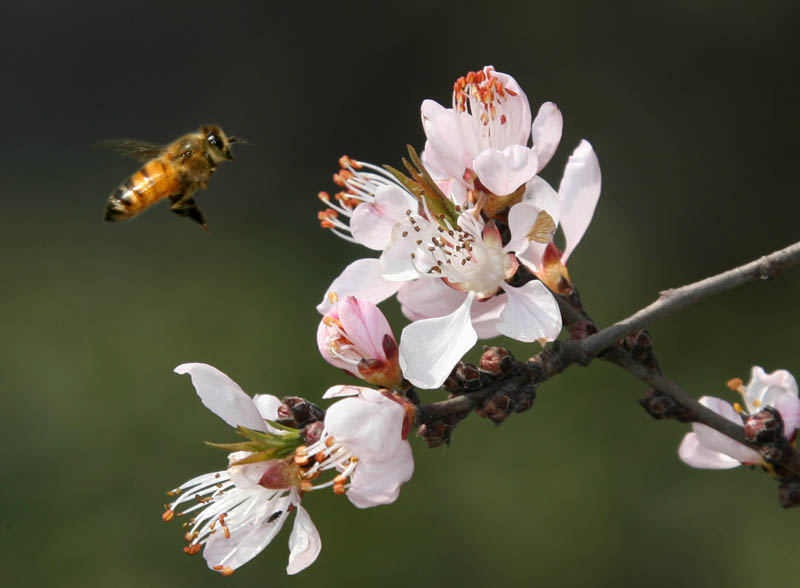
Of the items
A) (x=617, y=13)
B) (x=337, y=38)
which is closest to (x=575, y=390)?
(x=617, y=13)

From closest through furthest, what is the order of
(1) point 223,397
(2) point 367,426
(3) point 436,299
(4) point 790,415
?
(2) point 367,426
(1) point 223,397
(3) point 436,299
(4) point 790,415

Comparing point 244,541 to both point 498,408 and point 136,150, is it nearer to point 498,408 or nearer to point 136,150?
point 498,408

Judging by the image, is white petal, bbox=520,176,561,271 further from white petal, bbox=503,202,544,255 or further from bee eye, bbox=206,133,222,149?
bee eye, bbox=206,133,222,149

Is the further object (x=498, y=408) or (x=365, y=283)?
(x=365, y=283)

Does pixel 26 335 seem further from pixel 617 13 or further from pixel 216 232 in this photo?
pixel 617 13

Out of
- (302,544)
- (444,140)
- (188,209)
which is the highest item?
(188,209)

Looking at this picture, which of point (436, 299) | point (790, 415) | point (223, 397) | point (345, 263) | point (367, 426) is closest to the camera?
point (367, 426)

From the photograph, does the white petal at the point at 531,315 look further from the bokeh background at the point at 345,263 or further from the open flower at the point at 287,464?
the bokeh background at the point at 345,263

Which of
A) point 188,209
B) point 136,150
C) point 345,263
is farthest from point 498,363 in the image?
point 345,263
